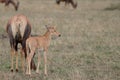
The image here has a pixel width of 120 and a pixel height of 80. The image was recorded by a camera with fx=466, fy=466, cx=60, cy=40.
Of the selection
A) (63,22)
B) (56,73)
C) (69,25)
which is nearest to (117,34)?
(69,25)

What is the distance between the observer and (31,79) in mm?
9844

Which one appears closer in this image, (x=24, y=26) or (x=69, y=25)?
(x=24, y=26)

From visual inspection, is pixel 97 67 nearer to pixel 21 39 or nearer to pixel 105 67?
pixel 105 67

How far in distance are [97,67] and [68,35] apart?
641 centimetres

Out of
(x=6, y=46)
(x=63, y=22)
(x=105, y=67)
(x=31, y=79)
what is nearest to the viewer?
(x=31, y=79)

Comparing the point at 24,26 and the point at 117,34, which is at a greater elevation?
the point at 24,26

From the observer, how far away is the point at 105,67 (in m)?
11.5

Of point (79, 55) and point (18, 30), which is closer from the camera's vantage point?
point (18, 30)

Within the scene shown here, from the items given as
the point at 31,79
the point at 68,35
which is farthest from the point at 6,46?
the point at 31,79

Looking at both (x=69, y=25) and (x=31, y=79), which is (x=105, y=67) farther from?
(x=69, y=25)

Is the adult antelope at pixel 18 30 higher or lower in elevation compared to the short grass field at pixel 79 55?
higher

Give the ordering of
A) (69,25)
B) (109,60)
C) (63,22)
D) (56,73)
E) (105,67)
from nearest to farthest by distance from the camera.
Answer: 1. (56,73)
2. (105,67)
3. (109,60)
4. (69,25)
5. (63,22)

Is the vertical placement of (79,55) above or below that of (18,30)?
below

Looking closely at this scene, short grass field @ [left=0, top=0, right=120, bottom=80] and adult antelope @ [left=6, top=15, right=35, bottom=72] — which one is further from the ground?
adult antelope @ [left=6, top=15, right=35, bottom=72]
